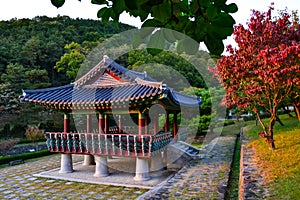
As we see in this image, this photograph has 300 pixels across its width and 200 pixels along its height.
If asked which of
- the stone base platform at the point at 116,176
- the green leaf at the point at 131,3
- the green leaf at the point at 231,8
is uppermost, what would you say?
the green leaf at the point at 231,8

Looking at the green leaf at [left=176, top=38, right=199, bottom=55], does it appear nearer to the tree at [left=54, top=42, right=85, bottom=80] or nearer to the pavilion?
the pavilion

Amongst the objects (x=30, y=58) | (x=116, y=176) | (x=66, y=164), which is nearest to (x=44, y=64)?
(x=30, y=58)

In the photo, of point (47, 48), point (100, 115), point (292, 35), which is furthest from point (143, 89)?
point (47, 48)

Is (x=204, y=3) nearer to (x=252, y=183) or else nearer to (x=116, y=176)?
(x=252, y=183)

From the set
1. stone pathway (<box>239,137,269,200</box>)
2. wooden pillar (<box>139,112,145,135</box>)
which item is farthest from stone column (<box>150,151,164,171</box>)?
stone pathway (<box>239,137,269,200</box>)


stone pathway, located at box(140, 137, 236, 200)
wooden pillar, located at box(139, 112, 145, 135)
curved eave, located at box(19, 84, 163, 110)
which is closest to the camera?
stone pathway, located at box(140, 137, 236, 200)

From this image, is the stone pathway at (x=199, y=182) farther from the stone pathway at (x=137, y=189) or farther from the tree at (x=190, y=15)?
the tree at (x=190, y=15)

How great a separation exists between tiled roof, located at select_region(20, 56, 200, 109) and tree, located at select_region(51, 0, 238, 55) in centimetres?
622

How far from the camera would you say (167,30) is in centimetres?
136

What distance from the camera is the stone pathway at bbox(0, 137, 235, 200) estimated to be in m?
5.76

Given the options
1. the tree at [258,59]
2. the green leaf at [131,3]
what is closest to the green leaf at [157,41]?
the green leaf at [131,3]

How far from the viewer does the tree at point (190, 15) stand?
1.17m

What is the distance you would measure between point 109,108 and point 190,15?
25.3 feet

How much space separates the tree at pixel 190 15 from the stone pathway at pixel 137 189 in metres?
4.49
